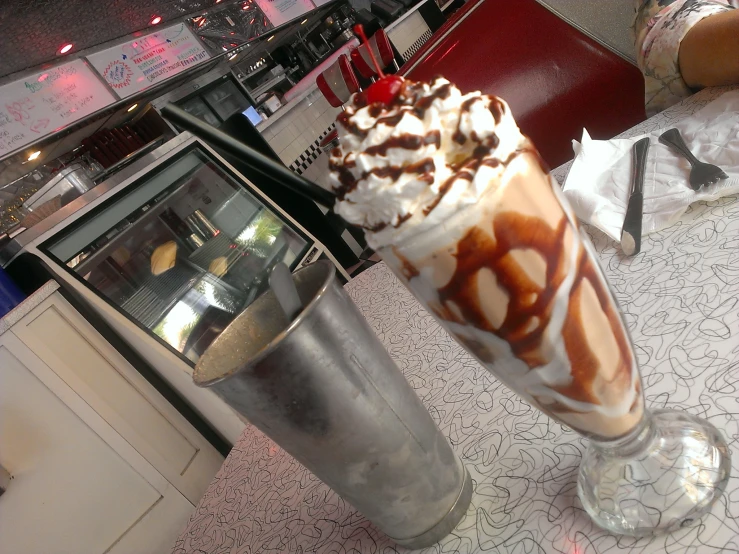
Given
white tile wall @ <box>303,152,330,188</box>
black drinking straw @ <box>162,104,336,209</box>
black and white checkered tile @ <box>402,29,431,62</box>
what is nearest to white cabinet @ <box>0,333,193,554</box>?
black drinking straw @ <box>162,104,336,209</box>

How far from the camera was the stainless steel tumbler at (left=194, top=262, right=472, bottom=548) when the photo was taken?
1.82ft

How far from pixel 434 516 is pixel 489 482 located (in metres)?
0.10

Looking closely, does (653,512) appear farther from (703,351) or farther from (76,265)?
(76,265)

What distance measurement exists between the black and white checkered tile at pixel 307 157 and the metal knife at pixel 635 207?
3.30 m

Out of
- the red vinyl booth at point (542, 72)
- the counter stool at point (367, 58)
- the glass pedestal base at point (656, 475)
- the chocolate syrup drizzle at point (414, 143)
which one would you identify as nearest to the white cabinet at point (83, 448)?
the counter stool at point (367, 58)

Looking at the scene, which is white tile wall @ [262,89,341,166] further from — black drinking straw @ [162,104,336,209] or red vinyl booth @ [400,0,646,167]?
black drinking straw @ [162,104,336,209]

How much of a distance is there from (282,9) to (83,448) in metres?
4.47

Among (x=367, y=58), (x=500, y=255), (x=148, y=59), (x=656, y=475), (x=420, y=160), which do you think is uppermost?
(x=148, y=59)

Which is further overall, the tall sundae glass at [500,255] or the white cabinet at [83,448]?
the white cabinet at [83,448]

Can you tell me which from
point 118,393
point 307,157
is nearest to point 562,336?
point 118,393

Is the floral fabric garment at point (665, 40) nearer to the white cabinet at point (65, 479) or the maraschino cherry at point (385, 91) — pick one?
the maraschino cherry at point (385, 91)

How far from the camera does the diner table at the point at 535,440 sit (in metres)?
0.62

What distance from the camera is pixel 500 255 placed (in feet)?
1.48

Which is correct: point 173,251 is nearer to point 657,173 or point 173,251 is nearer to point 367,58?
point 367,58
